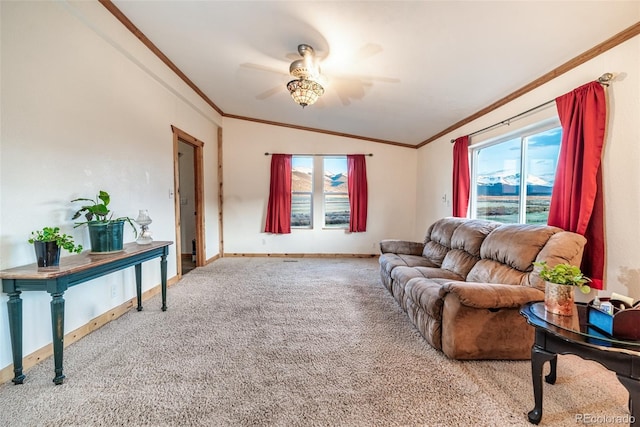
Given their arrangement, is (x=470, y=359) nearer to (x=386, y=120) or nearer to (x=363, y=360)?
(x=363, y=360)

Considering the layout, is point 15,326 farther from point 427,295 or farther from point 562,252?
point 562,252

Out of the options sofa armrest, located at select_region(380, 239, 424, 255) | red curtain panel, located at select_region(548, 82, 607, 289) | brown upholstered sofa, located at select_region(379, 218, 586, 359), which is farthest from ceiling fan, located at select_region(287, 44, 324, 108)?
sofa armrest, located at select_region(380, 239, 424, 255)

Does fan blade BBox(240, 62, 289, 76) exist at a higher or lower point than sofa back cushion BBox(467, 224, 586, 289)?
higher

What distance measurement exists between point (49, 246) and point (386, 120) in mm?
4368

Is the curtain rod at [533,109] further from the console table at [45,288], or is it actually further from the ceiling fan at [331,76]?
the console table at [45,288]

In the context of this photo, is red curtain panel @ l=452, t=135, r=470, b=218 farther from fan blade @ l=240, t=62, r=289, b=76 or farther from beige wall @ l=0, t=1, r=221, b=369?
beige wall @ l=0, t=1, r=221, b=369

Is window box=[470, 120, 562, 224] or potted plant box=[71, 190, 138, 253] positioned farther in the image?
window box=[470, 120, 562, 224]

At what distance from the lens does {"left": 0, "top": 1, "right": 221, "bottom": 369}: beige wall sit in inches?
71.3

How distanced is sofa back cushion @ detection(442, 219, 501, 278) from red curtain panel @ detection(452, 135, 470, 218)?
76 cm

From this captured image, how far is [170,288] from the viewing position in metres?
3.66

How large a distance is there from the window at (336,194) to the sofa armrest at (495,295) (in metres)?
4.01

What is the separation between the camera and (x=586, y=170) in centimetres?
211

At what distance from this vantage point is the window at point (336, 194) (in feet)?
19.1

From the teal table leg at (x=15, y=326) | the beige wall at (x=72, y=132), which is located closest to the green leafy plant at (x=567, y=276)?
the teal table leg at (x=15, y=326)
